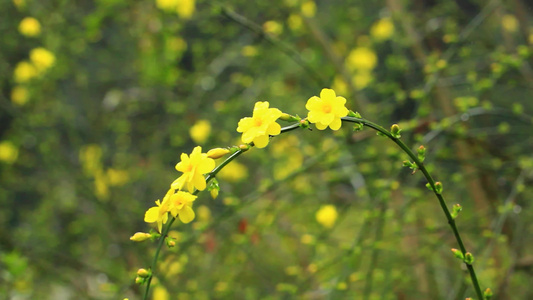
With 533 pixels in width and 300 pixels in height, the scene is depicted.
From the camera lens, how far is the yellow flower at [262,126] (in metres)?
0.94

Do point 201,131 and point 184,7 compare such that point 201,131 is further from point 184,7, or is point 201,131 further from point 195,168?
point 195,168

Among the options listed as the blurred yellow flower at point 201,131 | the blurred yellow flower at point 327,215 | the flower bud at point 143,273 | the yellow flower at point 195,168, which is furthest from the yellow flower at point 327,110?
the blurred yellow flower at point 201,131

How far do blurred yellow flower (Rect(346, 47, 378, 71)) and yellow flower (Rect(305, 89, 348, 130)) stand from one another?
306cm

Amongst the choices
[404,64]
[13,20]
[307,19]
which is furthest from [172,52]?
[13,20]

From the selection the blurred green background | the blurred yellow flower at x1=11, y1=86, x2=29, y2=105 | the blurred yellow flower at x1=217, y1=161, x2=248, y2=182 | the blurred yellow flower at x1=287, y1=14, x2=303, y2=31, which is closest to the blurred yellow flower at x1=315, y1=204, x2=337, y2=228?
the blurred green background

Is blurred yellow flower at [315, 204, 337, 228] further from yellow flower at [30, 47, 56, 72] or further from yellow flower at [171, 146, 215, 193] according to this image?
yellow flower at [30, 47, 56, 72]

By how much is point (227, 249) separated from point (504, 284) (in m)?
1.57

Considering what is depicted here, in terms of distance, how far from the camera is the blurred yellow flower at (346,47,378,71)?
398 centimetres

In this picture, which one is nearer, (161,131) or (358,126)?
(358,126)

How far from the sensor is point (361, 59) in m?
3.98

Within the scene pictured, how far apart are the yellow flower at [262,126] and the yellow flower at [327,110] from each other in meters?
0.06

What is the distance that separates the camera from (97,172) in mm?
3797

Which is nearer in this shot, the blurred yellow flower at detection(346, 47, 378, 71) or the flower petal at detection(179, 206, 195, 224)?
the flower petal at detection(179, 206, 195, 224)

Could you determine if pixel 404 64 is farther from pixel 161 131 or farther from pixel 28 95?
pixel 28 95
